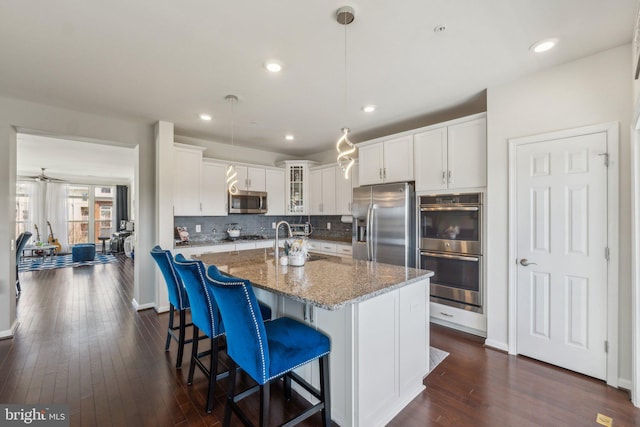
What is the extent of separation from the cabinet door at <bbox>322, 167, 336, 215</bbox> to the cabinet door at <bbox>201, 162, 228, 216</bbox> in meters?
1.79

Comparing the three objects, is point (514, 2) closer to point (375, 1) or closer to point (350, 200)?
point (375, 1)

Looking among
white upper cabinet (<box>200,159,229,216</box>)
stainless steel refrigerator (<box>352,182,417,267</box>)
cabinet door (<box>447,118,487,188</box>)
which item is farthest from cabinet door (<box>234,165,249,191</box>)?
cabinet door (<box>447,118,487,188</box>)

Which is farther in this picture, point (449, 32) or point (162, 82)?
point (162, 82)

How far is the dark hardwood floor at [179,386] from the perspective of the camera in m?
1.90

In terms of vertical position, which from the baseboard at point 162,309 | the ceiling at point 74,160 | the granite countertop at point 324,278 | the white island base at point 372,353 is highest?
the ceiling at point 74,160

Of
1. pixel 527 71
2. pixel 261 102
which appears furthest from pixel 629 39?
pixel 261 102

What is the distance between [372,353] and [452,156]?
2.54 meters

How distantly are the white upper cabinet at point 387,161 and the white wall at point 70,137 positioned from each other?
10.4 ft

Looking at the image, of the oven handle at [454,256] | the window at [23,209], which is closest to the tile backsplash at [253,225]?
the oven handle at [454,256]

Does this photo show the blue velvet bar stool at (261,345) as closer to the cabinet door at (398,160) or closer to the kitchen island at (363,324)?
the kitchen island at (363,324)

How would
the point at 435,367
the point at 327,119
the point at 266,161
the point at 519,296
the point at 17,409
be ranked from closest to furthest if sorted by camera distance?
the point at 17,409, the point at 435,367, the point at 519,296, the point at 327,119, the point at 266,161

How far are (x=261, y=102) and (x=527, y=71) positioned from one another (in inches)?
107

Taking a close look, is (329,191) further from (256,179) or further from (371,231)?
(371,231)

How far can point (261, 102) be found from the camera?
130 inches
